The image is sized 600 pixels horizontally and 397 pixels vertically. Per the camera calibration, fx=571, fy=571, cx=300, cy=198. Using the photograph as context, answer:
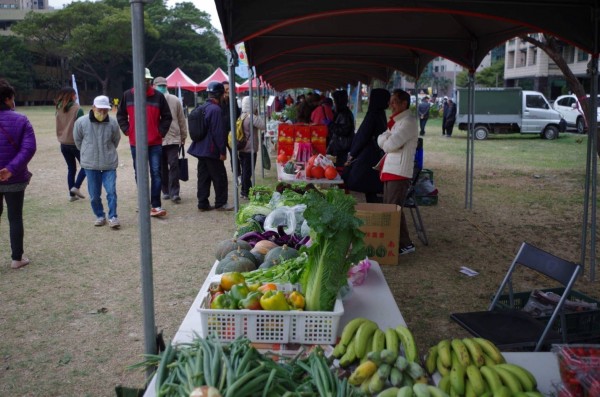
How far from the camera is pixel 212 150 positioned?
823 cm

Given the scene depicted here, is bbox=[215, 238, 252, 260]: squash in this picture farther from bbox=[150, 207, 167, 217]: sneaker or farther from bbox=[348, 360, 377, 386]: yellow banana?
bbox=[150, 207, 167, 217]: sneaker

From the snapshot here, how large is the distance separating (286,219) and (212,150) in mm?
3940

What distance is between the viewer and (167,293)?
521 centimetres

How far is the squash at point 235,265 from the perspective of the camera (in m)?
3.19

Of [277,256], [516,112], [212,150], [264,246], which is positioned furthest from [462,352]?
[516,112]

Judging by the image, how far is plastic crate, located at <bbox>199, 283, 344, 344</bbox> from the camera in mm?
2416

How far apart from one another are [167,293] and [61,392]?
1.76m

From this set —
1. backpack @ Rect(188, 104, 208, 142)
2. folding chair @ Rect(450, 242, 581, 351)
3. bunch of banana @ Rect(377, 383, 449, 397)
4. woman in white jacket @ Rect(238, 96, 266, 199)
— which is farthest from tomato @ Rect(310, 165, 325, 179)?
bunch of banana @ Rect(377, 383, 449, 397)

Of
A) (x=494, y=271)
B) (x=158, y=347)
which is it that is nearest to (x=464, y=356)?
(x=158, y=347)

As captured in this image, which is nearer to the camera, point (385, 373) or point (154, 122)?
point (385, 373)

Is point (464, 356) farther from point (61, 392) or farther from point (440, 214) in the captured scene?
point (440, 214)

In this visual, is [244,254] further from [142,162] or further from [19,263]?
[19,263]

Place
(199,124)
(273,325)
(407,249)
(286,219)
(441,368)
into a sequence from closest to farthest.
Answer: (441,368) < (273,325) < (286,219) < (407,249) < (199,124)

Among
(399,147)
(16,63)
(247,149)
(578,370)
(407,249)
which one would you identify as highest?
(16,63)
